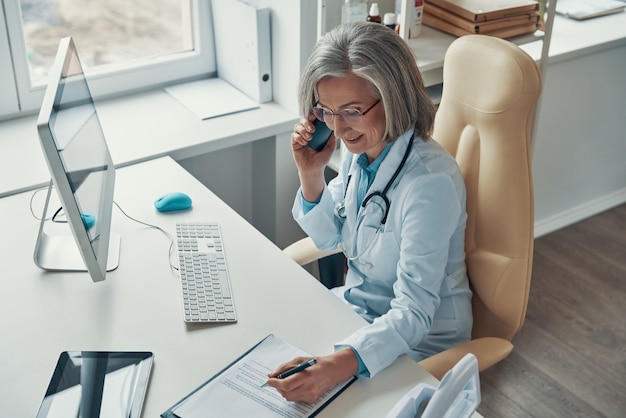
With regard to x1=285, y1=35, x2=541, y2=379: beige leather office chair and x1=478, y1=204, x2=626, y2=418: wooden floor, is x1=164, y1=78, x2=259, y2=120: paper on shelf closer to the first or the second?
x1=285, y1=35, x2=541, y2=379: beige leather office chair

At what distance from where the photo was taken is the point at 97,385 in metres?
1.44

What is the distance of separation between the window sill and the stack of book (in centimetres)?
57

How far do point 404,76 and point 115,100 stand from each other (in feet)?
4.43

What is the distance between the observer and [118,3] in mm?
2549

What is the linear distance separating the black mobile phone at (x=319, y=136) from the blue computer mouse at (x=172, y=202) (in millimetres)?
362

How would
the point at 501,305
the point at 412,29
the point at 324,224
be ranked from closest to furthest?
the point at 501,305, the point at 324,224, the point at 412,29

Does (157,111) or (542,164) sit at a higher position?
(157,111)

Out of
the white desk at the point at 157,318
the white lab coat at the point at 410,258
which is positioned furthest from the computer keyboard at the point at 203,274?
the white lab coat at the point at 410,258

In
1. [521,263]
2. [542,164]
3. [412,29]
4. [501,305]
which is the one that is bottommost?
[542,164]

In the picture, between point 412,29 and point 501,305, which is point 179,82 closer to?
point 412,29

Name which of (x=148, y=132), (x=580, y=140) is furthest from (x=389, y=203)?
(x=580, y=140)

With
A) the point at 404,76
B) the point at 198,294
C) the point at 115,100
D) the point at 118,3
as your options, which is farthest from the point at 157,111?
the point at 404,76

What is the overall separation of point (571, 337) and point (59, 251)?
5.88ft

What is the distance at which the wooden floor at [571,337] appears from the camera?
2.45 m
